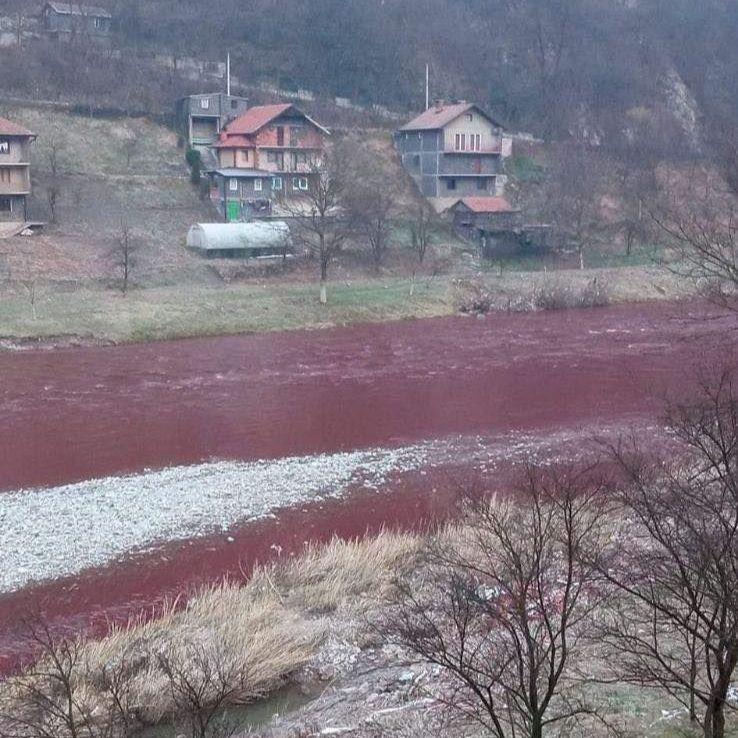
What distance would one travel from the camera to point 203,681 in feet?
22.4

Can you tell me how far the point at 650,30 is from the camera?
76.0 m

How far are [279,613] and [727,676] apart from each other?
5243 millimetres

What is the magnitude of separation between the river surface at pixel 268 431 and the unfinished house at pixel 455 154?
49.4 feet

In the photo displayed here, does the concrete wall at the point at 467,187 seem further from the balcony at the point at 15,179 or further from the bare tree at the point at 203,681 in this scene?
the bare tree at the point at 203,681

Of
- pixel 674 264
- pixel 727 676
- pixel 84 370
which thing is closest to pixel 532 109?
pixel 674 264

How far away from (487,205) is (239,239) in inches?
488

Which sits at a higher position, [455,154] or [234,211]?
[455,154]

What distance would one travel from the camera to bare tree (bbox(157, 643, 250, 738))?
22.7 feet

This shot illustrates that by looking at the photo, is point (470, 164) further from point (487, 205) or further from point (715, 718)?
point (715, 718)

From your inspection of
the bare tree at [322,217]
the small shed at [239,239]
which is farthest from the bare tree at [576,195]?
the small shed at [239,239]

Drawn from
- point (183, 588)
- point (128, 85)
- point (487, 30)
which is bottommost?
point (183, 588)

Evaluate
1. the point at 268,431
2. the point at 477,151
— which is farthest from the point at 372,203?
the point at 268,431

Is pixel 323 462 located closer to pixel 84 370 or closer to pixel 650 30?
pixel 84 370

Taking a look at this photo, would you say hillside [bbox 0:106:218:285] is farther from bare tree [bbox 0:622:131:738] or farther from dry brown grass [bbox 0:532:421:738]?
bare tree [bbox 0:622:131:738]
